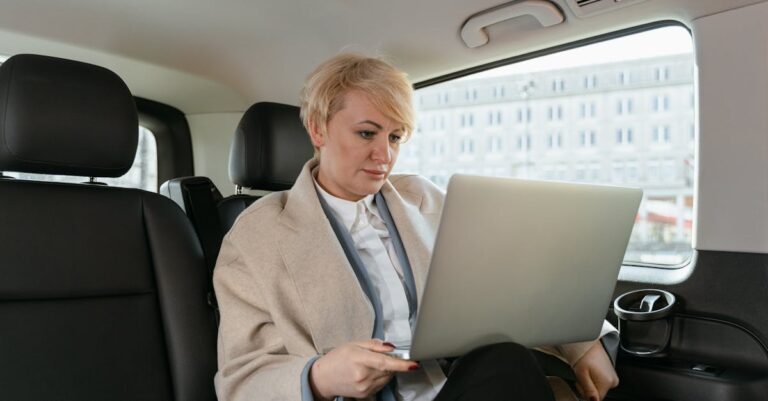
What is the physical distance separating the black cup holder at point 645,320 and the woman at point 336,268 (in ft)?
1.83

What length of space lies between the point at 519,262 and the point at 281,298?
0.51 metres

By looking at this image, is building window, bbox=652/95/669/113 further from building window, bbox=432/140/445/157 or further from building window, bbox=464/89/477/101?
building window, bbox=432/140/445/157

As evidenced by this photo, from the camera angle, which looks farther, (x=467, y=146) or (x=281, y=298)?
(x=467, y=146)

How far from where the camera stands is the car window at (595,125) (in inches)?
74.5

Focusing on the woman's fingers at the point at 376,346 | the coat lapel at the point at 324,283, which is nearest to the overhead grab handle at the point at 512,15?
the coat lapel at the point at 324,283

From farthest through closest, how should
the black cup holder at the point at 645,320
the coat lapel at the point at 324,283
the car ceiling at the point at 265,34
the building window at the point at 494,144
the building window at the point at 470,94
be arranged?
the building window at the point at 470,94 < the building window at the point at 494,144 < the car ceiling at the point at 265,34 < the black cup holder at the point at 645,320 < the coat lapel at the point at 324,283

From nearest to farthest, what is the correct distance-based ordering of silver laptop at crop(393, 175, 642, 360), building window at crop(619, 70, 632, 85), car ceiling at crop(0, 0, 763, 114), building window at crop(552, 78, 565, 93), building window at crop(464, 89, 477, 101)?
silver laptop at crop(393, 175, 642, 360) → car ceiling at crop(0, 0, 763, 114) → building window at crop(619, 70, 632, 85) → building window at crop(552, 78, 565, 93) → building window at crop(464, 89, 477, 101)

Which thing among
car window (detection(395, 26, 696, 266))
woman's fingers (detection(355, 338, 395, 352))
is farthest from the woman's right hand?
car window (detection(395, 26, 696, 266))

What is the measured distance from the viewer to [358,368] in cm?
97

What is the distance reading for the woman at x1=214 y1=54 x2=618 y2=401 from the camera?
46.4 inches

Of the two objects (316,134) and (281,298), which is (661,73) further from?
(281,298)

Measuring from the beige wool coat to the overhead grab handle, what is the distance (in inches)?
35.4

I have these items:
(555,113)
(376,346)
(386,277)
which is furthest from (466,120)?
(376,346)

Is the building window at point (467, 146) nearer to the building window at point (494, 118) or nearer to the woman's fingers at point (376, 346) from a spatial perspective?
the building window at point (494, 118)
